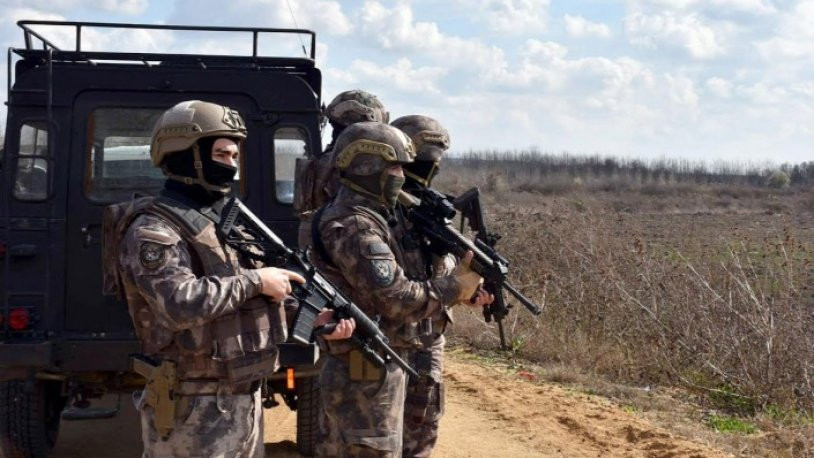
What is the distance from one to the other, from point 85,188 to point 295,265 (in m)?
2.80

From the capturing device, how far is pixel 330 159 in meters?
5.64

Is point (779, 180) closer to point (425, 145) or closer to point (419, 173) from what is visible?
point (425, 145)

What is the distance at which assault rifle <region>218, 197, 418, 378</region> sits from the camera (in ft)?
11.5

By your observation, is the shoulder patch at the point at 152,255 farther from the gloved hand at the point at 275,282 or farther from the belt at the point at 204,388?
the belt at the point at 204,388

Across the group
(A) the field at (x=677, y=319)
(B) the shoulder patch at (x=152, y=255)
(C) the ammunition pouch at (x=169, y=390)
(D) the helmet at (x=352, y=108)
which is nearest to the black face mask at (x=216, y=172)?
(B) the shoulder patch at (x=152, y=255)

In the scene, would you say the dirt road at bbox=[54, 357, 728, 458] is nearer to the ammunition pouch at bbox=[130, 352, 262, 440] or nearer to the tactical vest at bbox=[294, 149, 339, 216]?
the tactical vest at bbox=[294, 149, 339, 216]

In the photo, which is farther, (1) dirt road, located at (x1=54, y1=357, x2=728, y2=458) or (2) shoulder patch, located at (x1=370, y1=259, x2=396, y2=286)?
(1) dirt road, located at (x1=54, y1=357, x2=728, y2=458)

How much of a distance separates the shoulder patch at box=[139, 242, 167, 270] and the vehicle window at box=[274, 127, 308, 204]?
298 cm

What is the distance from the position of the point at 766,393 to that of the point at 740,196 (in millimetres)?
44908

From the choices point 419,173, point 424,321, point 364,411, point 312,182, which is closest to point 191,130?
point 364,411

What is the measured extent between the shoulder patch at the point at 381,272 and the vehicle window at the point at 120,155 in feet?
7.97

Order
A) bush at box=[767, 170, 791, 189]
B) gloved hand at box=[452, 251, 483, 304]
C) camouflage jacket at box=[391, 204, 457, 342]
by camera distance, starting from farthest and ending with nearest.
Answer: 1. bush at box=[767, 170, 791, 189]
2. camouflage jacket at box=[391, 204, 457, 342]
3. gloved hand at box=[452, 251, 483, 304]

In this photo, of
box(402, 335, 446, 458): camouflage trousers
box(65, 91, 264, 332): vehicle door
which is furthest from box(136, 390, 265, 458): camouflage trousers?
box(65, 91, 264, 332): vehicle door

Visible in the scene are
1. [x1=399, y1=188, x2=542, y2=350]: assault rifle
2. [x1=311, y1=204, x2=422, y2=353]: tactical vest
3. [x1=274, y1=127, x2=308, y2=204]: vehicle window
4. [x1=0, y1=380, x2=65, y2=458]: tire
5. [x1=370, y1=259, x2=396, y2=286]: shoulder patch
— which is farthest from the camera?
[x1=274, y1=127, x2=308, y2=204]: vehicle window
